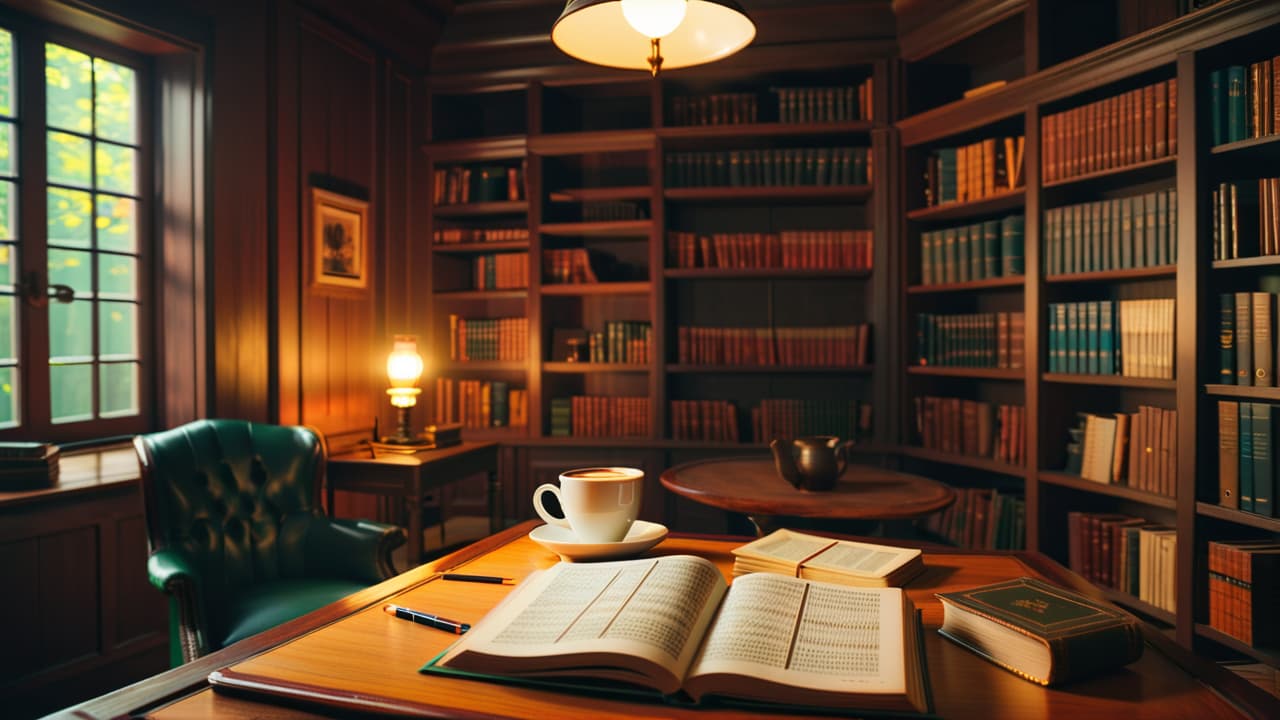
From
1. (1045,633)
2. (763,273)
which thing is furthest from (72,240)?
(1045,633)

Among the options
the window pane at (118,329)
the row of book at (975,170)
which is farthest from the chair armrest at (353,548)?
the row of book at (975,170)

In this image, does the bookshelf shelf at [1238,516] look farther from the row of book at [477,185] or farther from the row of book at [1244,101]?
the row of book at [477,185]

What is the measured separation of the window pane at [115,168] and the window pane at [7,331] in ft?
1.76

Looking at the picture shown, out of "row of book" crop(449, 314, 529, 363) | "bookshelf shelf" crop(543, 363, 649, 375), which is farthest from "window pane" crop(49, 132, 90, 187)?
"bookshelf shelf" crop(543, 363, 649, 375)

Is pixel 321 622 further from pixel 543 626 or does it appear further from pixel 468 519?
pixel 468 519

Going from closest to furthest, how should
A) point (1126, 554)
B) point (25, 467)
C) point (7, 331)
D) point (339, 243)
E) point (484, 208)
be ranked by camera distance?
1. point (25, 467)
2. point (7, 331)
3. point (1126, 554)
4. point (339, 243)
5. point (484, 208)

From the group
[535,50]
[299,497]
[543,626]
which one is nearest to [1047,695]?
[543,626]

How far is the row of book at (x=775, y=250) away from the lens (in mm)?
3904

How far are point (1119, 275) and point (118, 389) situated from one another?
3647 mm

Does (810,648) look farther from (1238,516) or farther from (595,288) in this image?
(595,288)

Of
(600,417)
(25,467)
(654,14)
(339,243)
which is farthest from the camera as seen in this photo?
(600,417)

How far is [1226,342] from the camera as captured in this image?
2.53m

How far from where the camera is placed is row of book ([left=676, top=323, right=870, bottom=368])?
393cm

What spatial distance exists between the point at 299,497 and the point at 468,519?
226 centimetres
